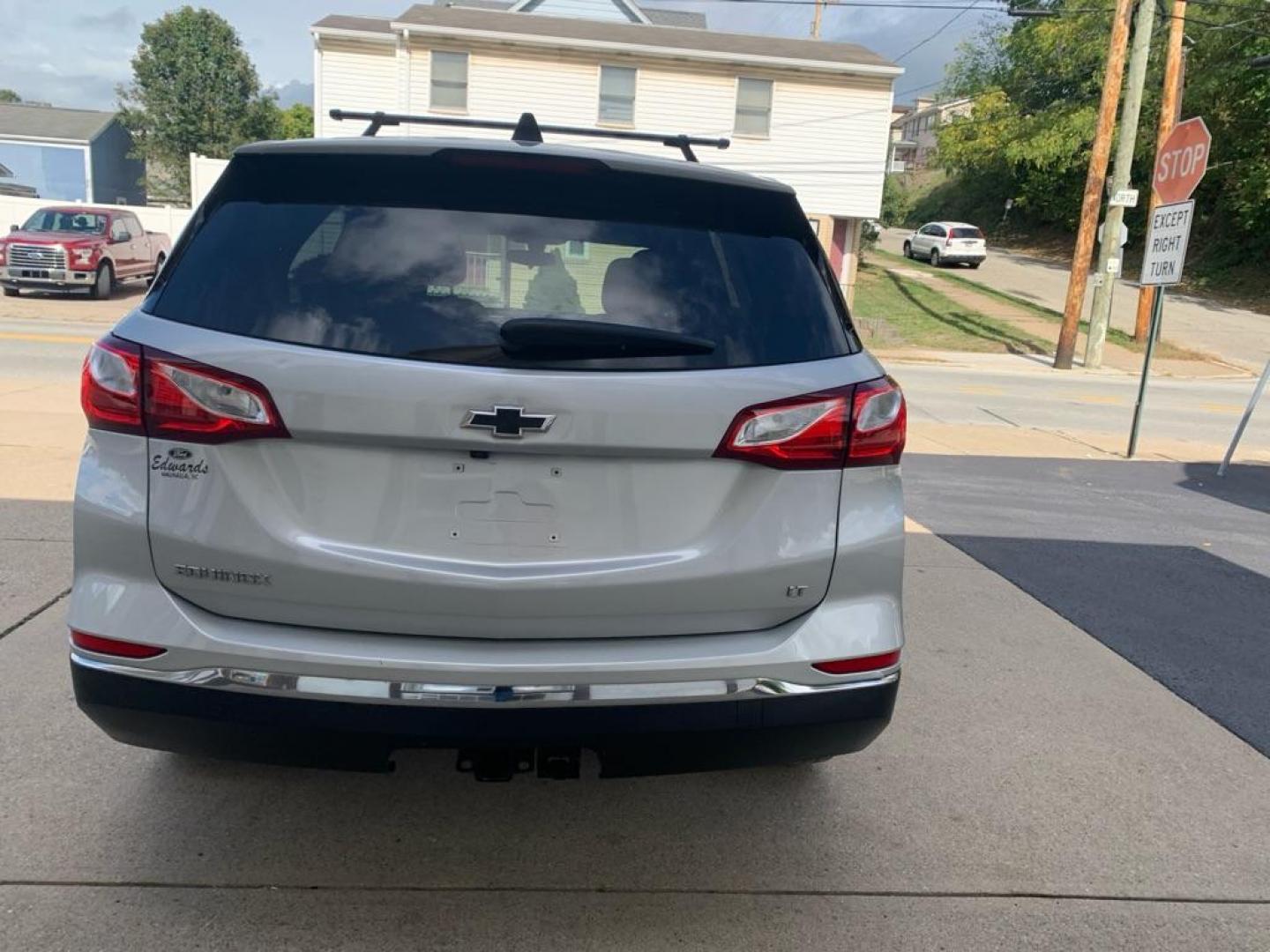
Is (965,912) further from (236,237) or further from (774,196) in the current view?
(236,237)

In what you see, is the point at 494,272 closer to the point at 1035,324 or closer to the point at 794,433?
the point at 794,433

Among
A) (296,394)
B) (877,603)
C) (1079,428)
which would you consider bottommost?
(1079,428)

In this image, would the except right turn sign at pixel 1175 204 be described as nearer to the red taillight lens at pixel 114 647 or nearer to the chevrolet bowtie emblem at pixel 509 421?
the chevrolet bowtie emblem at pixel 509 421

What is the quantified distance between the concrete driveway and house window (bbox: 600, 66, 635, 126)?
2442 centimetres

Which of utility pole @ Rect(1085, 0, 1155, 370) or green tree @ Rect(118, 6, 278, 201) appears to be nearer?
utility pole @ Rect(1085, 0, 1155, 370)

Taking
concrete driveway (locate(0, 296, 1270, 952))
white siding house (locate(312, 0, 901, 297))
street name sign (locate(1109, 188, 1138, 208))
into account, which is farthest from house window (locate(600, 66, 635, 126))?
concrete driveway (locate(0, 296, 1270, 952))

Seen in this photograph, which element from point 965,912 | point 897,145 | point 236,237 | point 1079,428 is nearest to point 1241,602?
point 965,912

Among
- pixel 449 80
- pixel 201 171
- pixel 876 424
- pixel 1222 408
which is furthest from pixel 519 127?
pixel 201 171

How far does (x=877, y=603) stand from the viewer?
2.61m

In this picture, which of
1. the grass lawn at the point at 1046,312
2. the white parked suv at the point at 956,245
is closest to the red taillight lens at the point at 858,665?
the grass lawn at the point at 1046,312

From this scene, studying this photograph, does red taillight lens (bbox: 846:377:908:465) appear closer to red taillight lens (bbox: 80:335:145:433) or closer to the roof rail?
the roof rail

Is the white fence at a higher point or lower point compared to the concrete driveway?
higher

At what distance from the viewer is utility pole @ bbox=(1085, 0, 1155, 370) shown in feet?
65.6

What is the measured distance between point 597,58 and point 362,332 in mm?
26010
